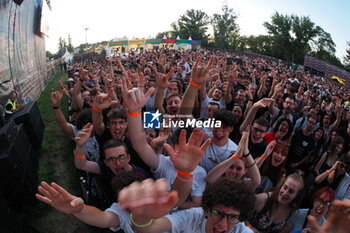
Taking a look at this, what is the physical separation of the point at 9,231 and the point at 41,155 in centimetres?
313

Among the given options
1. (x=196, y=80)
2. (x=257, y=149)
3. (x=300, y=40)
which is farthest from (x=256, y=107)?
(x=300, y=40)

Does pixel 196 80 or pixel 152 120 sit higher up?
pixel 196 80

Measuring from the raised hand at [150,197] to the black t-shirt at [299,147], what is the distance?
2.91m

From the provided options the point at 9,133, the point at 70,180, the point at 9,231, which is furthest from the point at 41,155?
the point at 9,231

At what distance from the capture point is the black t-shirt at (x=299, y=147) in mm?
3279

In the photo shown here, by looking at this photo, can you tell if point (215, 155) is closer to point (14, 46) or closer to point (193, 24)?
point (14, 46)

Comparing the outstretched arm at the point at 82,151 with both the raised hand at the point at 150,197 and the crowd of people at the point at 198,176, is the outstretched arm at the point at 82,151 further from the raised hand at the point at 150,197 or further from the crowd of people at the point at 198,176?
the raised hand at the point at 150,197

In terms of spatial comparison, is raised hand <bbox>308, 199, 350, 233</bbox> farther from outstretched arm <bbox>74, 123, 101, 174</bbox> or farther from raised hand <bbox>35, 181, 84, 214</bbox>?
outstretched arm <bbox>74, 123, 101, 174</bbox>

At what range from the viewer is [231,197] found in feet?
4.90

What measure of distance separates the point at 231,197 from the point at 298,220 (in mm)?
1118

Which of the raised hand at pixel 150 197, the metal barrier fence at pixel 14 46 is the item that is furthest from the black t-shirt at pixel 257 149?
the metal barrier fence at pixel 14 46

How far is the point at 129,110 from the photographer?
1910mm

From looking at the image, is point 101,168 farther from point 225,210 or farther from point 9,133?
point 9,133

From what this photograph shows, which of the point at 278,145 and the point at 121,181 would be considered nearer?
the point at 121,181
